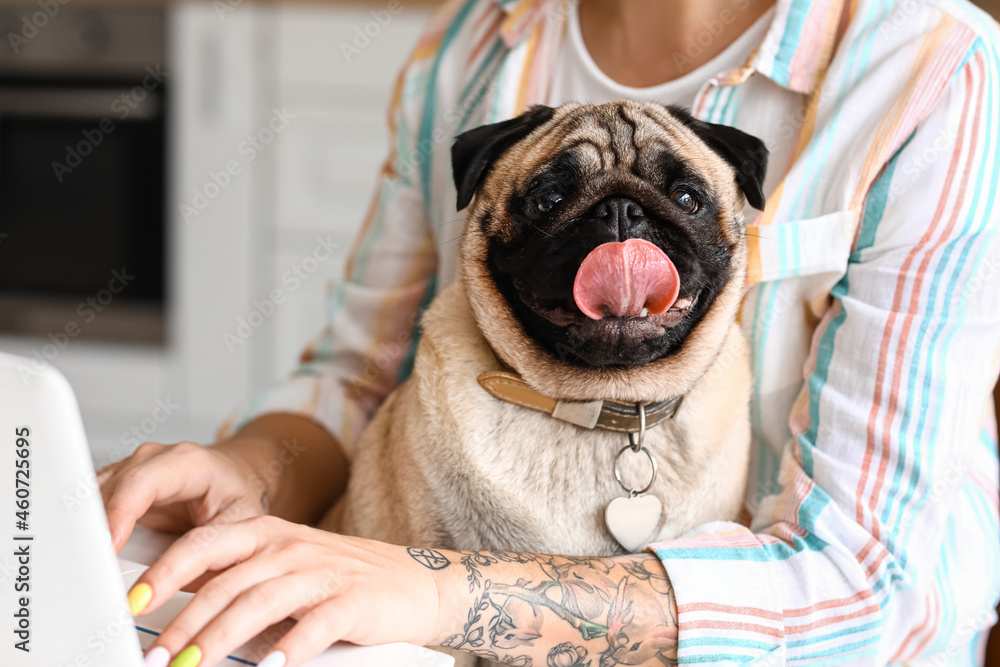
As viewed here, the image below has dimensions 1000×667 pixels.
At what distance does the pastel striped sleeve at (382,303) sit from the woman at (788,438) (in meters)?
0.09

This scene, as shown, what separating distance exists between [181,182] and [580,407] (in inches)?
92.1

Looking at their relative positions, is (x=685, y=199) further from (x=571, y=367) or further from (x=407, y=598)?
(x=407, y=598)

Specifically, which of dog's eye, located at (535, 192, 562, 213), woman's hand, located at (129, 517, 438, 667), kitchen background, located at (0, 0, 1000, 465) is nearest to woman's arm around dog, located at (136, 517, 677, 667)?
woman's hand, located at (129, 517, 438, 667)

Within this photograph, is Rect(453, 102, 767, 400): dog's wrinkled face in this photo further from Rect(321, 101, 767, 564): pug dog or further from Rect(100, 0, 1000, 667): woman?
Rect(100, 0, 1000, 667): woman

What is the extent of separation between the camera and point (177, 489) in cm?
93

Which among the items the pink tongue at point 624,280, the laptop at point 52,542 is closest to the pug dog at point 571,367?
the pink tongue at point 624,280

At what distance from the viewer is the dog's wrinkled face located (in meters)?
0.87

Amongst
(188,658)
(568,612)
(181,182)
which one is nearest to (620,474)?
(568,612)

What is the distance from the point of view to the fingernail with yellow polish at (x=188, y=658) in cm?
61

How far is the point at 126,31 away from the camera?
283cm

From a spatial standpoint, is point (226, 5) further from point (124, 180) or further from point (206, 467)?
point (206, 467)

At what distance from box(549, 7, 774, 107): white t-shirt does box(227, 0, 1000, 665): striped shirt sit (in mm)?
28

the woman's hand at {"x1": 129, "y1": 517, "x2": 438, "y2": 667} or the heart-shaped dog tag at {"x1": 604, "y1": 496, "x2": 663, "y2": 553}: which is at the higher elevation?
the woman's hand at {"x1": 129, "y1": 517, "x2": 438, "y2": 667}

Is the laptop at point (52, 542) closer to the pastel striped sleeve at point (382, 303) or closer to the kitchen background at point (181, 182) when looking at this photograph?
the pastel striped sleeve at point (382, 303)
